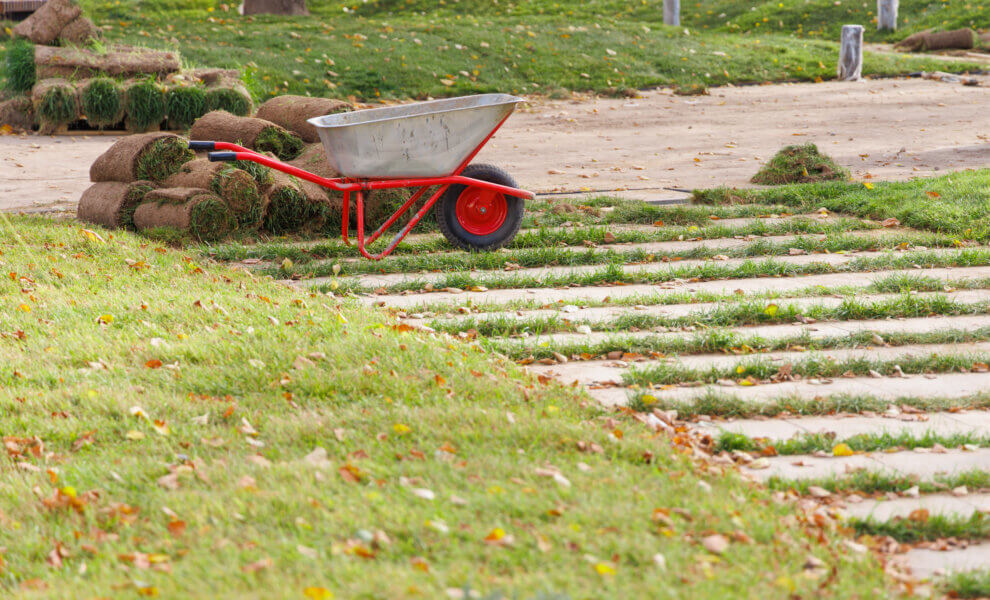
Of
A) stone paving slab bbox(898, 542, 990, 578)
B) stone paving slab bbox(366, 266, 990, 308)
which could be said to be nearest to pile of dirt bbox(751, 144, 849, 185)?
stone paving slab bbox(366, 266, 990, 308)

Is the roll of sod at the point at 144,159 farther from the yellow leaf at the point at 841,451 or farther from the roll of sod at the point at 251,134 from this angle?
the yellow leaf at the point at 841,451

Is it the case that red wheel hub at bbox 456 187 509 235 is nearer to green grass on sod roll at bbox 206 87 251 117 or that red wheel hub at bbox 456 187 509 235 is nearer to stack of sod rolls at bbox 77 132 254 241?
stack of sod rolls at bbox 77 132 254 241

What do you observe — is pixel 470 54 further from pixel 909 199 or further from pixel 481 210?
pixel 481 210

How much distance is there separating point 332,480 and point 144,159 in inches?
180

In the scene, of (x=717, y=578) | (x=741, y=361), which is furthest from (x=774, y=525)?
(x=741, y=361)

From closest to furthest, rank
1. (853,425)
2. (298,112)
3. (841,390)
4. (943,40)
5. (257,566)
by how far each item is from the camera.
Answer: (257,566), (853,425), (841,390), (298,112), (943,40)

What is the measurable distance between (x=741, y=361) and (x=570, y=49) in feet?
41.0

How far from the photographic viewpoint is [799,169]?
28.2 ft

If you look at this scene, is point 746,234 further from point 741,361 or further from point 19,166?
point 19,166

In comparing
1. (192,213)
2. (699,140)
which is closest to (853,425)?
(192,213)

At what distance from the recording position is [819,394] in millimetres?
3912

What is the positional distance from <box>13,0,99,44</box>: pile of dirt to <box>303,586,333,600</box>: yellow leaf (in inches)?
484

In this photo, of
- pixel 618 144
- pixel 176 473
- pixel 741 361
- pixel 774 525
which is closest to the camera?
pixel 774 525

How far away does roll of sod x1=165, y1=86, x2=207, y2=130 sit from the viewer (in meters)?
11.6
